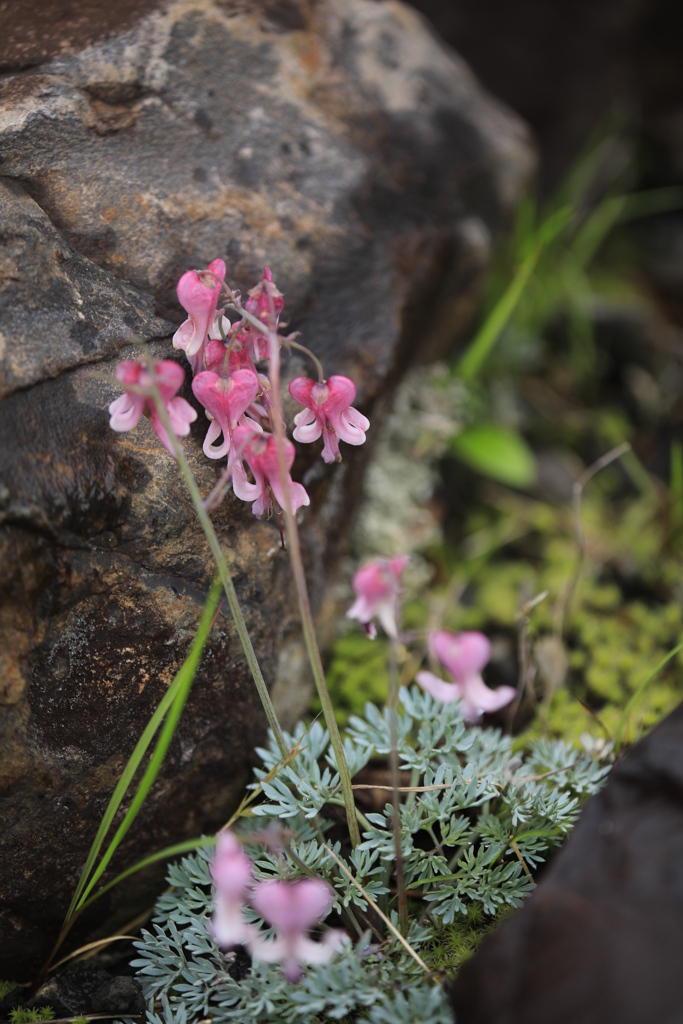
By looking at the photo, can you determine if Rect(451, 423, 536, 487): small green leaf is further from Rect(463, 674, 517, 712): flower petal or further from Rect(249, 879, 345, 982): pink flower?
Rect(249, 879, 345, 982): pink flower

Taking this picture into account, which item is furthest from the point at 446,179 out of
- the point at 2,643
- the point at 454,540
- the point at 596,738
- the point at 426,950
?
the point at 426,950

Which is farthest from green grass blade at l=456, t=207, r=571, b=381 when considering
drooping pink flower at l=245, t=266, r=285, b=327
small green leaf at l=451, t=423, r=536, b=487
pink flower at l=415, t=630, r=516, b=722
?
pink flower at l=415, t=630, r=516, b=722

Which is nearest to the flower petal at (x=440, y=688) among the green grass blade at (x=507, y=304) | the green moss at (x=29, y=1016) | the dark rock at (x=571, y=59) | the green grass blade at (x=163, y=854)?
the green grass blade at (x=163, y=854)

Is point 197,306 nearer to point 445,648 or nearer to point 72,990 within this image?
point 445,648

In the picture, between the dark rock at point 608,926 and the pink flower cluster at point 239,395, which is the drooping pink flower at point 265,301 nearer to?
the pink flower cluster at point 239,395

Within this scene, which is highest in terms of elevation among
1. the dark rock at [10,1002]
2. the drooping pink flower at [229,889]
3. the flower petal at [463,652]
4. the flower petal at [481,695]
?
the flower petal at [463,652]

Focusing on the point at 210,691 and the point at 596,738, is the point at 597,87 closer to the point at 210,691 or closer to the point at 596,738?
the point at 596,738
